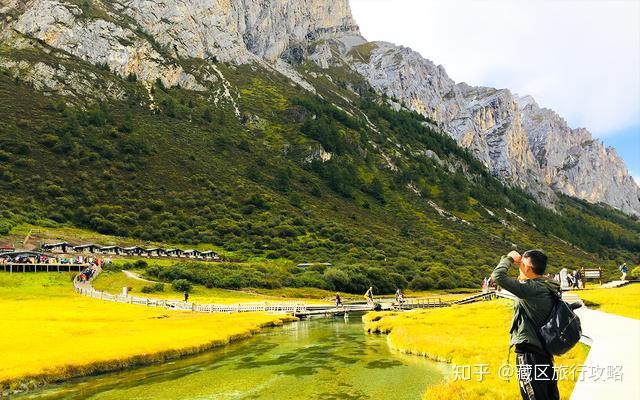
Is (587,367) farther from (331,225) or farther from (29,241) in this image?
(331,225)

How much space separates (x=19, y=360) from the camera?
2717 centimetres

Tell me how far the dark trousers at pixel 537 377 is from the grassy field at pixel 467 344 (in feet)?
22.4

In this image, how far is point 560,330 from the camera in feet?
27.8

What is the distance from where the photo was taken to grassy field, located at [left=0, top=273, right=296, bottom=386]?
89.9 ft

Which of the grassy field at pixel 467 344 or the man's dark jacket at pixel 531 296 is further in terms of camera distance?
the grassy field at pixel 467 344

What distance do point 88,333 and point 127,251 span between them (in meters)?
66.2

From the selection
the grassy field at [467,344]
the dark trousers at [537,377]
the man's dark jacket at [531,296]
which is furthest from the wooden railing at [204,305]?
the man's dark jacket at [531,296]

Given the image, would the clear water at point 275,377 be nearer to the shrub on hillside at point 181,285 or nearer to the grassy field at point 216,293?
the grassy field at point 216,293

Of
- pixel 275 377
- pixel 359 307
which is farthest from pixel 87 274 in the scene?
pixel 275 377

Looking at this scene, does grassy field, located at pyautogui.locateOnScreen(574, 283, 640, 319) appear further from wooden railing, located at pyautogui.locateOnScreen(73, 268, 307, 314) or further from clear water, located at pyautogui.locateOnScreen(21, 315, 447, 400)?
wooden railing, located at pyautogui.locateOnScreen(73, 268, 307, 314)

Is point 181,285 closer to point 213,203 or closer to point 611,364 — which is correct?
point 611,364

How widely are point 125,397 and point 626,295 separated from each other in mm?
36825

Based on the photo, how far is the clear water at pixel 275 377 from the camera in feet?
73.5

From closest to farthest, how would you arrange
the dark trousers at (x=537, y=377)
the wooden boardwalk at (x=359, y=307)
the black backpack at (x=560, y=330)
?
the black backpack at (x=560, y=330) → the dark trousers at (x=537, y=377) → the wooden boardwalk at (x=359, y=307)
